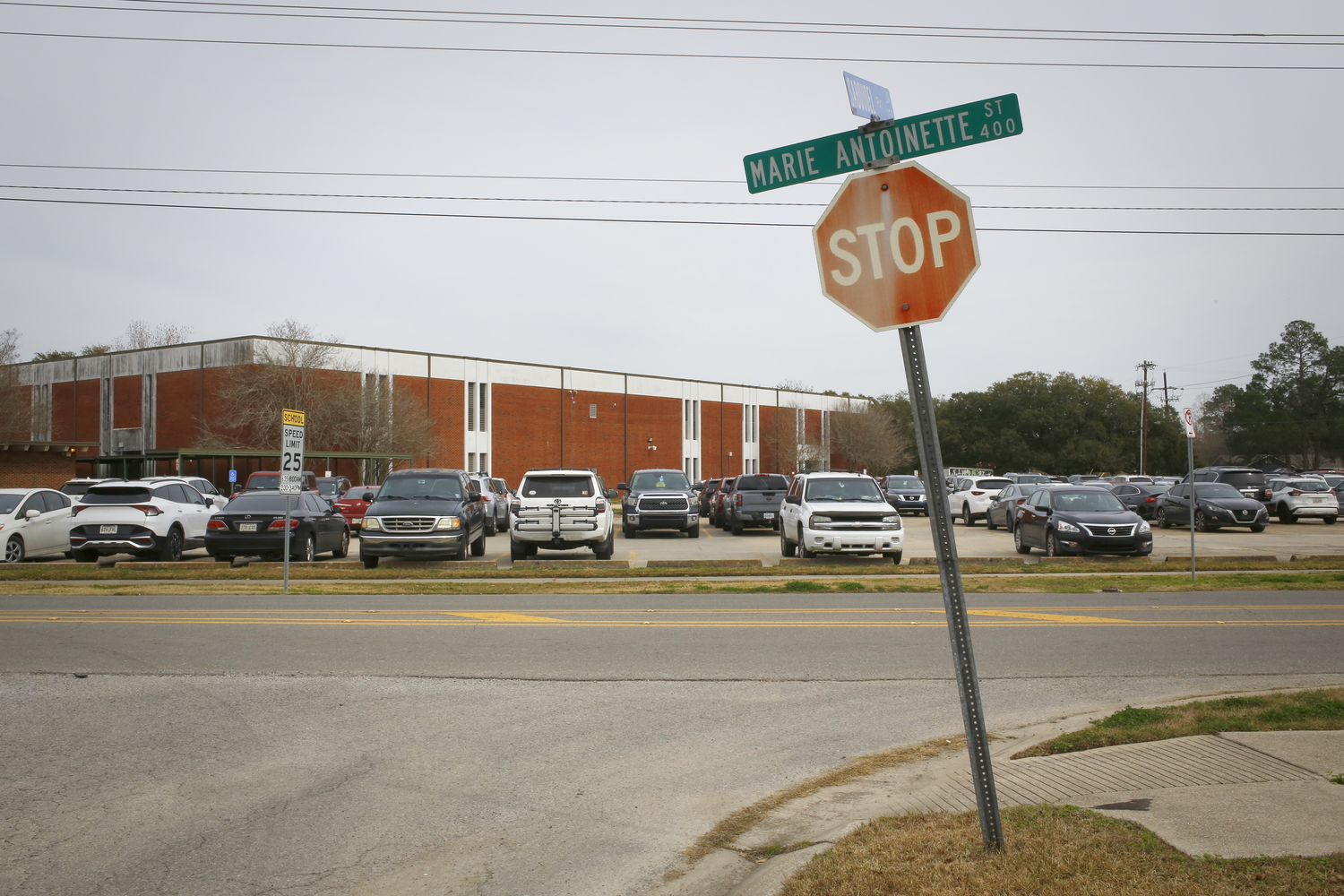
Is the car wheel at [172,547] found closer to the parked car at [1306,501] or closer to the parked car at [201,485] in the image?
the parked car at [201,485]

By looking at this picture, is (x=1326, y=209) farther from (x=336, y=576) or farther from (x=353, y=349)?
(x=353, y=349)

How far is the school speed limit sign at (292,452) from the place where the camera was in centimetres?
1641

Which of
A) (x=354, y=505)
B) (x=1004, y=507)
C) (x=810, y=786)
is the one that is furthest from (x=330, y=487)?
(x=810, y=786)

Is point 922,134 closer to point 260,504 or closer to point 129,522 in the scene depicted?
point 260,504

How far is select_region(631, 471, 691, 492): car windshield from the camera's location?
29984 mm

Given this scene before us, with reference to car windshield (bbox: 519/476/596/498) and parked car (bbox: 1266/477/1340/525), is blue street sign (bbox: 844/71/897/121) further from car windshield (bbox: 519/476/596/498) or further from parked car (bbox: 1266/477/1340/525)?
parked car (bbox: 1266/477/1340/525)

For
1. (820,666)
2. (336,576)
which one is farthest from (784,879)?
(336,576)

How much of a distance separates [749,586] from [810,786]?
34.1ft

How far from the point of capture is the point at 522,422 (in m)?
75.6

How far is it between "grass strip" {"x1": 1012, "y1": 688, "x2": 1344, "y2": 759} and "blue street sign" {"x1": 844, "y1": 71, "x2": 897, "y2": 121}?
3.88 m

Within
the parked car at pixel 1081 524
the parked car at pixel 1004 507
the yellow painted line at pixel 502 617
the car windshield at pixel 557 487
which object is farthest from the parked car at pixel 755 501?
the yellow painted line at pixel 502 617

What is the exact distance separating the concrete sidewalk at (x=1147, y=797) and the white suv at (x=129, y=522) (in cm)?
2033

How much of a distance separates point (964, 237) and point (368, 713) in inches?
221

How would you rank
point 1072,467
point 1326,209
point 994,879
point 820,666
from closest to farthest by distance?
point 994,879, point 820,666, point 1326,209, point 1072,467
